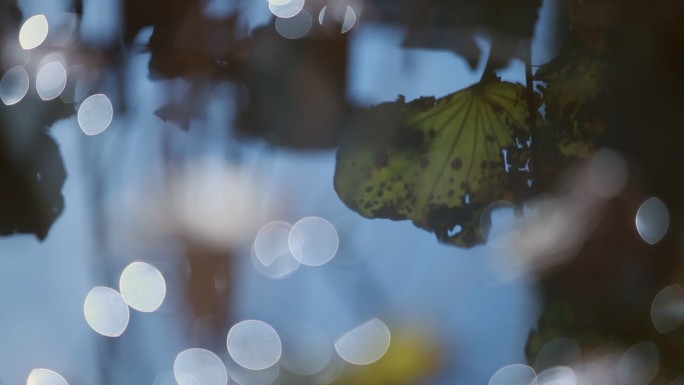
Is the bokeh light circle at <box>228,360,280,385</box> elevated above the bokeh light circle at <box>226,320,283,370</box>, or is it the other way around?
the bokeh light circle at <box>226,320,283,370</box>

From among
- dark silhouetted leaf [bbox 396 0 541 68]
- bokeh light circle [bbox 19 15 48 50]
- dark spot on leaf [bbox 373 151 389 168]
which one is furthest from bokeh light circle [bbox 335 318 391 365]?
bokeh light circle [bbox 19 15 48 50]

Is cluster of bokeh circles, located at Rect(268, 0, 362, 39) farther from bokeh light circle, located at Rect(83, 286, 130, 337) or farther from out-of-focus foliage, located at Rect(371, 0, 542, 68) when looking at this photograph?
bokeh light circle, located at Rect(83, 286, 130, 337)

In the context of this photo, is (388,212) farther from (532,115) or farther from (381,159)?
(532,115)

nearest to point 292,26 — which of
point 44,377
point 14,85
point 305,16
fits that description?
point 305,16

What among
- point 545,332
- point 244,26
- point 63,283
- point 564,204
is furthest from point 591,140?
point 63,283

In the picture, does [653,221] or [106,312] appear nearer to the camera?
[106,312]

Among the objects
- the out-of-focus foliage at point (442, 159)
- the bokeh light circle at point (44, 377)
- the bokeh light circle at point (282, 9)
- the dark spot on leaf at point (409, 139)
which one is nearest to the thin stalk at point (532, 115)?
the out-of-focus foliage at point (442, 159)

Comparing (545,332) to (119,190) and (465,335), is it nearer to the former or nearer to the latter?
(465,335)
